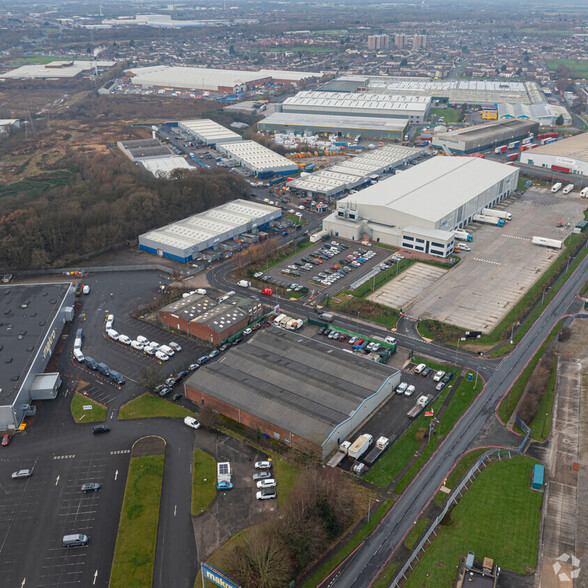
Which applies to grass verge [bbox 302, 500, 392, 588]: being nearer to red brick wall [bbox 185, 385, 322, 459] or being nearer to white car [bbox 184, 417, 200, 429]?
red brick wall [bbox 185, 385, 322, 459]

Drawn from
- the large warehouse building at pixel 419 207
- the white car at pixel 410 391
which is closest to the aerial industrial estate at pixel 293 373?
the large warehouse building at pixel 419 207

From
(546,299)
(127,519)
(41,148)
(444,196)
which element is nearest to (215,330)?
(127,519)

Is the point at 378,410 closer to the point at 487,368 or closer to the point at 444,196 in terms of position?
the point at 487,368

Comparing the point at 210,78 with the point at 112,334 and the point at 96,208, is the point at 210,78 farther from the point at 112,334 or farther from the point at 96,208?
the point at 112,334

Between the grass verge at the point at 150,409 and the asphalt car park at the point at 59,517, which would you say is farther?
the grass verge at the point at 150,409

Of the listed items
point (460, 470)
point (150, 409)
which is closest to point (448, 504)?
point (460, 470)

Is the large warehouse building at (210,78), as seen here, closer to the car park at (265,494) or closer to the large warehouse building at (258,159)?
the large warehouse building at (258,159)
